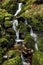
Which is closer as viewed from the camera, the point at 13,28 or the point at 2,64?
the point at 2,64

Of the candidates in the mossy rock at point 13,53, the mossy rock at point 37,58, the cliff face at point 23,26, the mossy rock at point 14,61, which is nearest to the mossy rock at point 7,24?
the cliff face at point 23,26

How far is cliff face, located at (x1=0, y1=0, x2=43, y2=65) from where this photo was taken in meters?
21.3

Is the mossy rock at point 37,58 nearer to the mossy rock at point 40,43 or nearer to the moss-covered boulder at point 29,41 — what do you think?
the mossy rock at point 40,43

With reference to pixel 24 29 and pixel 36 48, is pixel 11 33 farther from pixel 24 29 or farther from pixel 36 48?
pixel 36 48

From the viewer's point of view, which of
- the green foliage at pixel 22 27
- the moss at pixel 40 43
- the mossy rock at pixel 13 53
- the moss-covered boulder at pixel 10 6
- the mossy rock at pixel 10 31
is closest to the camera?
the mossy rock at pixel 13 53

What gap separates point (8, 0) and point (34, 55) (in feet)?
45.3

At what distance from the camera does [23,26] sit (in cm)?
2486

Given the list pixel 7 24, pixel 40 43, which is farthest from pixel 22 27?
pixel 40 43

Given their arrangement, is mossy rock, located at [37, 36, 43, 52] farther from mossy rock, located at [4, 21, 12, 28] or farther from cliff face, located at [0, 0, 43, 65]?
mossy rock, located at [4, 21, 12, 28]

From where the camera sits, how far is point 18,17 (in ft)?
86.1

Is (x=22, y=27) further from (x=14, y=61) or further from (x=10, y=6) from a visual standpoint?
(x=10, y=6)

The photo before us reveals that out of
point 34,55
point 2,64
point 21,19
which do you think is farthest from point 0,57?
point 21,19

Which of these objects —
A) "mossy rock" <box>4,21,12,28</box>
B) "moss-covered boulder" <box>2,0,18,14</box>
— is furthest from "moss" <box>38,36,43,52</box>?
"moss-covered boulder" <box>2,0,18,14</box>

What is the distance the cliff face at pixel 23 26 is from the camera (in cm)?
2128
